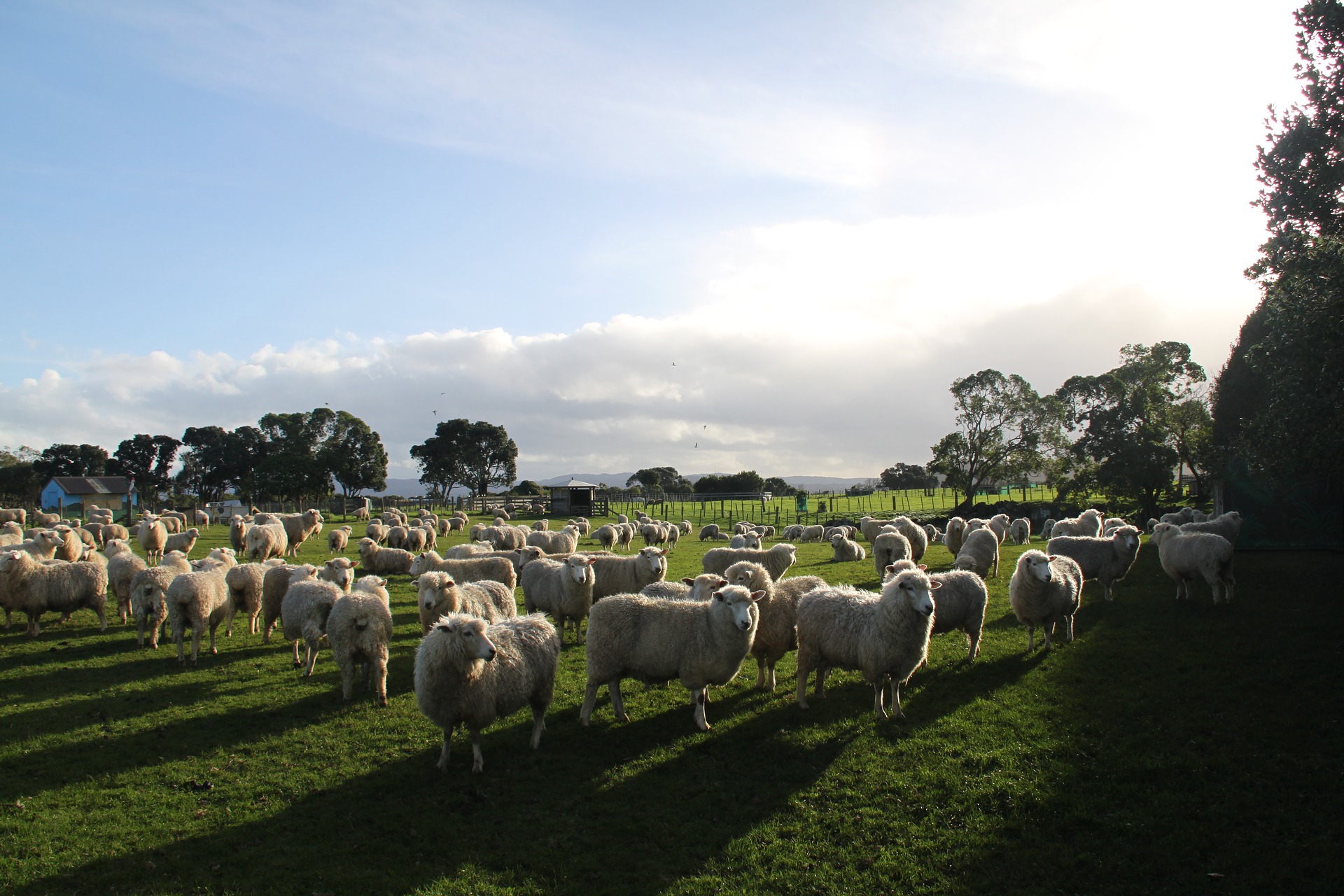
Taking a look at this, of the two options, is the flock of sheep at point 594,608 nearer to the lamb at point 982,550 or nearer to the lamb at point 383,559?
the lamb at point 982,550

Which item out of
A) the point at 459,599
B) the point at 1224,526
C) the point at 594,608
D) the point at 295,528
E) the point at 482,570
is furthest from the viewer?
the point at 295,528

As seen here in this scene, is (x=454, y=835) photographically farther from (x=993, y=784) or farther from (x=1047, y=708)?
(x=1047, y=708)

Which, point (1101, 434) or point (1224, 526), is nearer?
point (1224, 526)

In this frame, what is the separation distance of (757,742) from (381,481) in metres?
79.0

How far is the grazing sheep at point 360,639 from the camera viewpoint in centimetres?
946

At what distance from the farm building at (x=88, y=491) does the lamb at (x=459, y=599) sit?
75.0 m

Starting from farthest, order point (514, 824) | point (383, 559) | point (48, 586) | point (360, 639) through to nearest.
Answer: point (383, 559), point (48, 586), point (360, 639), point (514, 824)

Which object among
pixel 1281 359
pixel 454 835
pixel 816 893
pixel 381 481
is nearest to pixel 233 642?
pixel 454 835

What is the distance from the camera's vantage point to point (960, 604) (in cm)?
1085

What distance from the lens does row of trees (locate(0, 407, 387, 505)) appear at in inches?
3066

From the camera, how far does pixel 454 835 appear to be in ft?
20.0

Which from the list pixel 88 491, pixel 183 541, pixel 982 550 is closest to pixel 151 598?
pixel 183 541

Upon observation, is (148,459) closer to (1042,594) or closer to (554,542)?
(554,542)

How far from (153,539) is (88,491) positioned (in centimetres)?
6162
